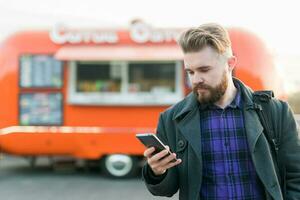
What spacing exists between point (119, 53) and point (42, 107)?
1617mm

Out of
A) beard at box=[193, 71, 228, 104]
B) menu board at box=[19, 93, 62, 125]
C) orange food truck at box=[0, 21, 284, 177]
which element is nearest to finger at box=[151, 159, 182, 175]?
beard at box=[193, 71, 228, 104]

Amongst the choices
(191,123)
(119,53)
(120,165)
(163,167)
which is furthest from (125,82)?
Result: (163,167)

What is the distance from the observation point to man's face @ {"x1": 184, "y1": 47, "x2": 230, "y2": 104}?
2439 millimetres

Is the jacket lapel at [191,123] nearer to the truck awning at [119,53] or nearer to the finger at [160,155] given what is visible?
the finger at [160,155]

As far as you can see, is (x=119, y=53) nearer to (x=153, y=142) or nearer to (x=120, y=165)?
(x=120, y=165)

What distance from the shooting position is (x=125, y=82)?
937 centimetres

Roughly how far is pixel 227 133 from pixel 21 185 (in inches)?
278

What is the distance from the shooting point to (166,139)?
263 centimetres

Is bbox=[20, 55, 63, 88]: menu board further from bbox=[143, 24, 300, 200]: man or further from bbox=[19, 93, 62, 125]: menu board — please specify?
bbox=[143, 24, 300, 200]: man

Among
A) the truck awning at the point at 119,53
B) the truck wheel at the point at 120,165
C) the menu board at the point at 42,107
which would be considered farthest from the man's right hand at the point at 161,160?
the menu board at the point at 42,107

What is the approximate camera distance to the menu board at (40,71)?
9.30 meters

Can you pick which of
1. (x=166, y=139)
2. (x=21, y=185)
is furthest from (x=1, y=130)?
(x=166, y=139)

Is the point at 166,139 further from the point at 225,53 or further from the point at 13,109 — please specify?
the point at 13,109

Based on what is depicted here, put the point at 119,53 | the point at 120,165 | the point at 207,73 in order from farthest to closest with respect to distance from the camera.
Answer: the point at 120,165 → the point at 119,53 → the point at 207,73
